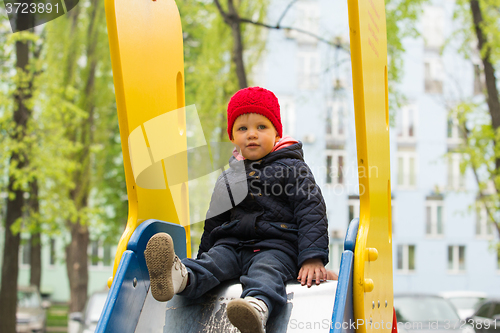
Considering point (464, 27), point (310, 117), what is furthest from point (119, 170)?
point (464, 27)

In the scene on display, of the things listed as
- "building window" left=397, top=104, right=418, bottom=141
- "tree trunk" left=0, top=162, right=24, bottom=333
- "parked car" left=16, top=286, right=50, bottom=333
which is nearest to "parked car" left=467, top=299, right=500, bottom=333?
"tree trunk" left=0, top=162, right=24, bottom=333

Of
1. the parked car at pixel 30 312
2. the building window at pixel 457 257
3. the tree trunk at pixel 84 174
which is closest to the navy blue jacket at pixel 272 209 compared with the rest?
the tree trunk at pixel 84 174

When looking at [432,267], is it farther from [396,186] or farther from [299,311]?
[299,311]

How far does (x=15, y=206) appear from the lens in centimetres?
850

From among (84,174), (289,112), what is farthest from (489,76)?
(289,112)

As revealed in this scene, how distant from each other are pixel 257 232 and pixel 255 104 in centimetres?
62

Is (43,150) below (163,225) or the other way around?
the other way around

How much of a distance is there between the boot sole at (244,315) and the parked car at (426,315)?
22.7ft

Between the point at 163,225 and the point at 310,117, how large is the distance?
16495 mm

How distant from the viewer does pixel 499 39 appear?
7.81 meters

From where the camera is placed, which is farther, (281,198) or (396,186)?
(396,186)

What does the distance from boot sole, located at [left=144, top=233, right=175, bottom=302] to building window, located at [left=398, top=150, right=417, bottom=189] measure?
61.2 feet

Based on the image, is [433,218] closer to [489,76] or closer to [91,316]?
[489,76]
